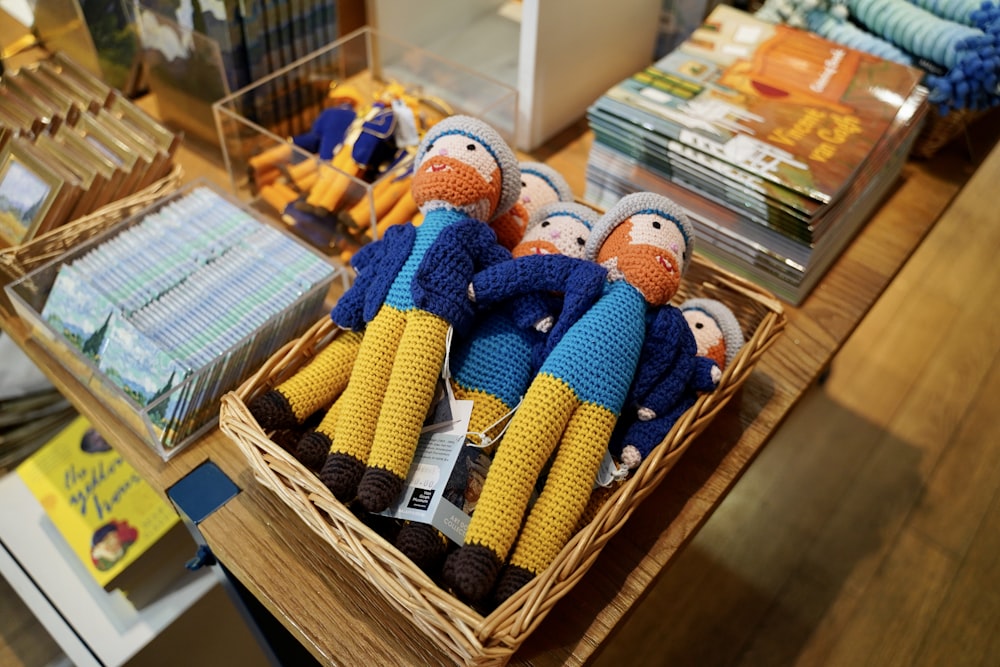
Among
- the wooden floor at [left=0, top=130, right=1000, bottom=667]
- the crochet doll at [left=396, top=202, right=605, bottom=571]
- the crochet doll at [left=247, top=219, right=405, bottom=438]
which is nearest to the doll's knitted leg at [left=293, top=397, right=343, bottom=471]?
the crochet doll at [left=247, top=219, right=405, bottom=438]

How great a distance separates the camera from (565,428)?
2.10 ft

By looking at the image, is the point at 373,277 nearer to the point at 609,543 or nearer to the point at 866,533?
the point at 609,543

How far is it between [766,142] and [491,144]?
378 mm

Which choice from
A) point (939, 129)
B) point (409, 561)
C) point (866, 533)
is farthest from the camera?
point (866, 533)

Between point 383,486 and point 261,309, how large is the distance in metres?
0.28

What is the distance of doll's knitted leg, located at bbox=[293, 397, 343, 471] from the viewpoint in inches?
26.2

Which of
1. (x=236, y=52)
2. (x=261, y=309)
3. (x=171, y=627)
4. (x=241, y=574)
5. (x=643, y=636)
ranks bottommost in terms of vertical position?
(x=643, y=636)

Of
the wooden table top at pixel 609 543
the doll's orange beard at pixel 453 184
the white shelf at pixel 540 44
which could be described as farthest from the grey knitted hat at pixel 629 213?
the white shelf at pixel 540 44

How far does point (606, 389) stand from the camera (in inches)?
25.2

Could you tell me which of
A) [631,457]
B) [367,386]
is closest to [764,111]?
[631,457]

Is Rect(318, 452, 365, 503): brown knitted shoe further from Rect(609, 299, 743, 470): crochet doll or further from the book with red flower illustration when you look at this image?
the book with red flower illustration

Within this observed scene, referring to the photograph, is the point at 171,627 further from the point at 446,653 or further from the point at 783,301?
the point at 783,301

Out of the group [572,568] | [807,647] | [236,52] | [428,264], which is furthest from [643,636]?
[236,52]

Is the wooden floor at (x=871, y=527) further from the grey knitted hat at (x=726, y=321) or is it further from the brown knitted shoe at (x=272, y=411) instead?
the brown knitted shoe at (x=272, y=411)
